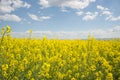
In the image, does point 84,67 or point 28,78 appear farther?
point 84,67

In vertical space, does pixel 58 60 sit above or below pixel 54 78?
above

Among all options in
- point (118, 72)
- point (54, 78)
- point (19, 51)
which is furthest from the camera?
point (19, 51)

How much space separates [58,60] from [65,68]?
466 mm

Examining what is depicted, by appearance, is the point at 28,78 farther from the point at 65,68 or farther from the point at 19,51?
the point at 19,51

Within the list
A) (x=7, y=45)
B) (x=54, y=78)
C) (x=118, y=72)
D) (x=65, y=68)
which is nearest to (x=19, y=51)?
(x=7, y=45)

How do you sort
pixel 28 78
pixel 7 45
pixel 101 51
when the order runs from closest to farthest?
pixel 28 78 < pixel 7 45 < pixel 101 51

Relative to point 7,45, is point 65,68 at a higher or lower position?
lower

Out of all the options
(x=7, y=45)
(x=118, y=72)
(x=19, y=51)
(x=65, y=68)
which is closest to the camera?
(x=65, y=68)

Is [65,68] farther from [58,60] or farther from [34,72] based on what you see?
[34,72]

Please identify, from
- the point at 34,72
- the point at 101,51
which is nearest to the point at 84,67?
the point at 34,72

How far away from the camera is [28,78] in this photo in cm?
538

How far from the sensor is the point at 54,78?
5.77 metres

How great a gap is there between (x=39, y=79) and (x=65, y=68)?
1.24 metres

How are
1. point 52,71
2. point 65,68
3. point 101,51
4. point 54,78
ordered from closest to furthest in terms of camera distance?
point 54,78
point 52,71
point 65,68
point 101,51
